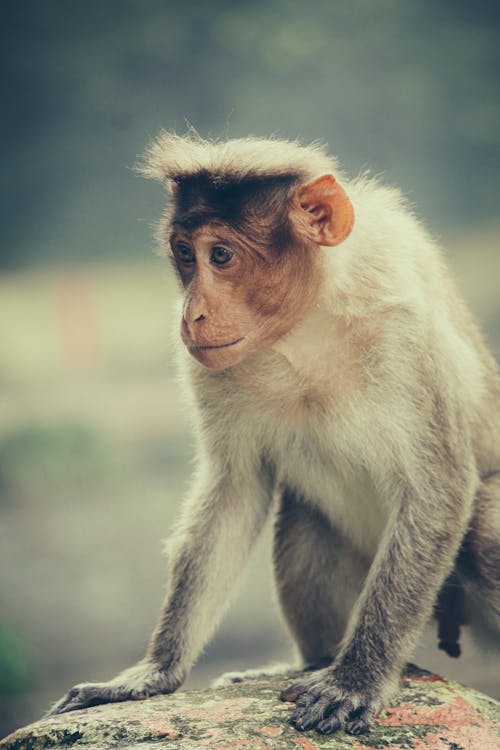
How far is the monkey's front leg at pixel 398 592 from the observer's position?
462 cm

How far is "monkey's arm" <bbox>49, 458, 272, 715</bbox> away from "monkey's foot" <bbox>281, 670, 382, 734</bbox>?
0.71 metres

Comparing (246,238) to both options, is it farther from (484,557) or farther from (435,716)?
(435,716)

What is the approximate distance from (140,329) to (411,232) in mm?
9525

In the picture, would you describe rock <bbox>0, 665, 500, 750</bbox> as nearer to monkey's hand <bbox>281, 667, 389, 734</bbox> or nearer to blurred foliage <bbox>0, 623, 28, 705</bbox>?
monkey's hand <bbox>281, 667, 389, 734</bbox>

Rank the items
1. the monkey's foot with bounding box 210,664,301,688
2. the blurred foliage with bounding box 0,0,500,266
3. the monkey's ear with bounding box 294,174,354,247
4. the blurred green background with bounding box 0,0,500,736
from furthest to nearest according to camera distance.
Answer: the blurred foliage with bounding box 0,0,500,266
the blurred green background with bounding box 0,0,500,736
the monkey's foot with bounding box 210,664,301,688
the monkey's ear with bounding box 294,174,354,247

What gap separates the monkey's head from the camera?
4.48 metres

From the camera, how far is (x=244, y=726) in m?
4.29

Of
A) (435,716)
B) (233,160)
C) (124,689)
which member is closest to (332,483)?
(435,716)

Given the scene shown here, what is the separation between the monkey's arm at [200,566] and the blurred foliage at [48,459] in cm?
732

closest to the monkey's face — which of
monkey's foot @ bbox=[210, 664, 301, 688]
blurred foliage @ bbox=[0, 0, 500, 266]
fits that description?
monkey's foot @ bbox=[210, 664, 301, 688]

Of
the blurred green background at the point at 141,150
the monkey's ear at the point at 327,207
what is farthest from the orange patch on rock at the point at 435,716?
the blurred green background at the point at 141,150

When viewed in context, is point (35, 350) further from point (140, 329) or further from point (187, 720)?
point (187, 720)

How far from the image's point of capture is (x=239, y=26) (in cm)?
1383

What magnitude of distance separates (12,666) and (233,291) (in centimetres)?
646
